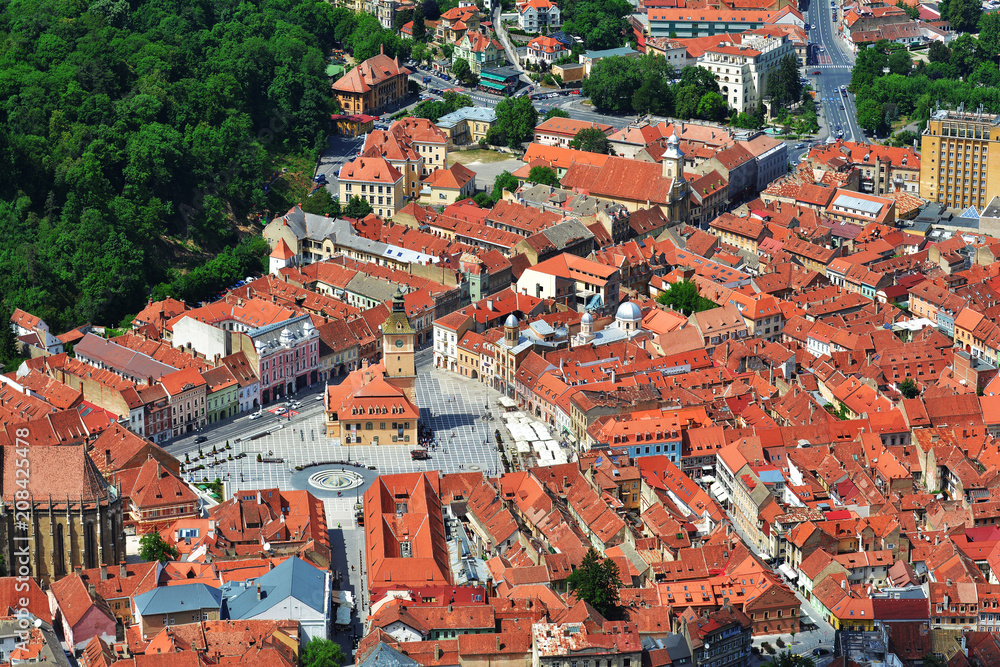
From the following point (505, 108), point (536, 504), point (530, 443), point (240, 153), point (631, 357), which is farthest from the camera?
point (505, 108)

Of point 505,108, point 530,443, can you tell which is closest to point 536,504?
point 530,443

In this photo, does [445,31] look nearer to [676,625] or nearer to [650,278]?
[650,278]

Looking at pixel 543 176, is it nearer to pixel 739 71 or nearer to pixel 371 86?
pixel 371 86

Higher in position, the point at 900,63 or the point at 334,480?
the point at 900,63

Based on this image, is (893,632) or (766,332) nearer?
(893,632)

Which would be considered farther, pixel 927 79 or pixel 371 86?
pixel 927 79

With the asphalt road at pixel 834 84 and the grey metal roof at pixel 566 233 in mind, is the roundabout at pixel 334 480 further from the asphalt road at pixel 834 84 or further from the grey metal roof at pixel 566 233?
the asphalt road at pixel 834 84

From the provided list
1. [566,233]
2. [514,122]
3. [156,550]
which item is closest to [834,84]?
[514,122]

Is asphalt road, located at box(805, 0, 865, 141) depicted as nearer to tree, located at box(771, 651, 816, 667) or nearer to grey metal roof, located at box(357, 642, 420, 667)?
tree, located at box(771, 651, 816, 667)
